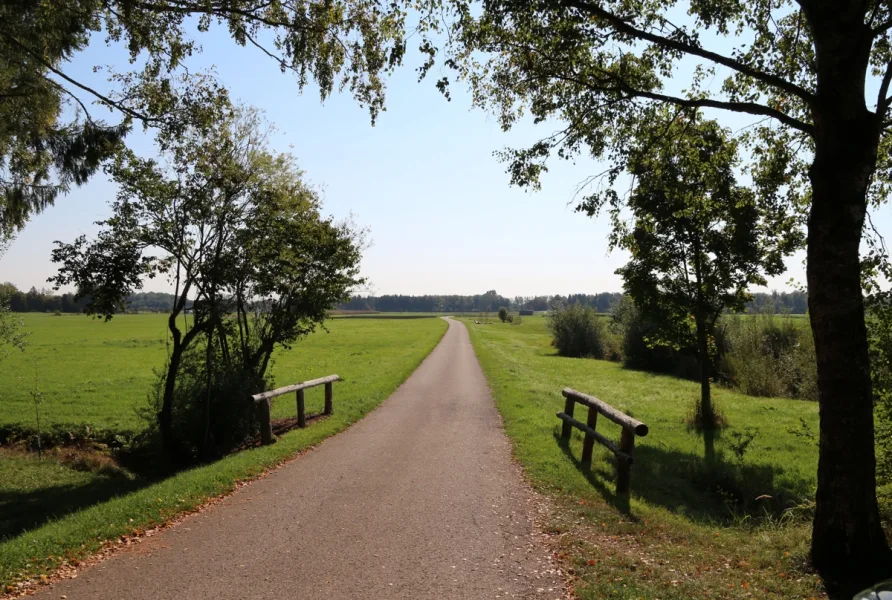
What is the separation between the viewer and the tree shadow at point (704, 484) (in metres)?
9.38

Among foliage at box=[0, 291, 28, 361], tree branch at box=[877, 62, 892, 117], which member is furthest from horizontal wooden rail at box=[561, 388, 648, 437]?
foliage at box=[0, 291, 28, 361]

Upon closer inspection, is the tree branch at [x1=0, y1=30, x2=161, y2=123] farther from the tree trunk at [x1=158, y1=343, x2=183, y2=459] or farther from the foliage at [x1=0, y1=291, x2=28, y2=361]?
the foliage at [x1=0, y1=291, x2=28, y2=361]

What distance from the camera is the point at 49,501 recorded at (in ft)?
31.0

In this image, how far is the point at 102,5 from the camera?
8.08m

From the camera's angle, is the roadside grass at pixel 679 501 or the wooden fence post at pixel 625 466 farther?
the wooden fence post at pixel 625 466

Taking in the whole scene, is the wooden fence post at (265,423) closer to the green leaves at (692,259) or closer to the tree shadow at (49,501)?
the tree shadow at (49,501)

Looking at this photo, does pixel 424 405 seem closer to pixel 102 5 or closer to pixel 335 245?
pixel 335 245

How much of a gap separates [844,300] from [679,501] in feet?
18.8

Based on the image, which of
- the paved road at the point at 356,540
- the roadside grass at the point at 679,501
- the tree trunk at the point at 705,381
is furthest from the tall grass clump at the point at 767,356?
the paved road at the point at 356,540

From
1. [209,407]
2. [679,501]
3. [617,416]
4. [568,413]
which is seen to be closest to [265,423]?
[209,407]

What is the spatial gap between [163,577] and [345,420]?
8.20m

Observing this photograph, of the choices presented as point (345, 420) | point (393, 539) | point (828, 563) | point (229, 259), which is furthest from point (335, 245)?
point (828, 563)

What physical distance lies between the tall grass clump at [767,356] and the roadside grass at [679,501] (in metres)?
2.70

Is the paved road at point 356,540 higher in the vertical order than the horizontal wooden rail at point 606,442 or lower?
lower
